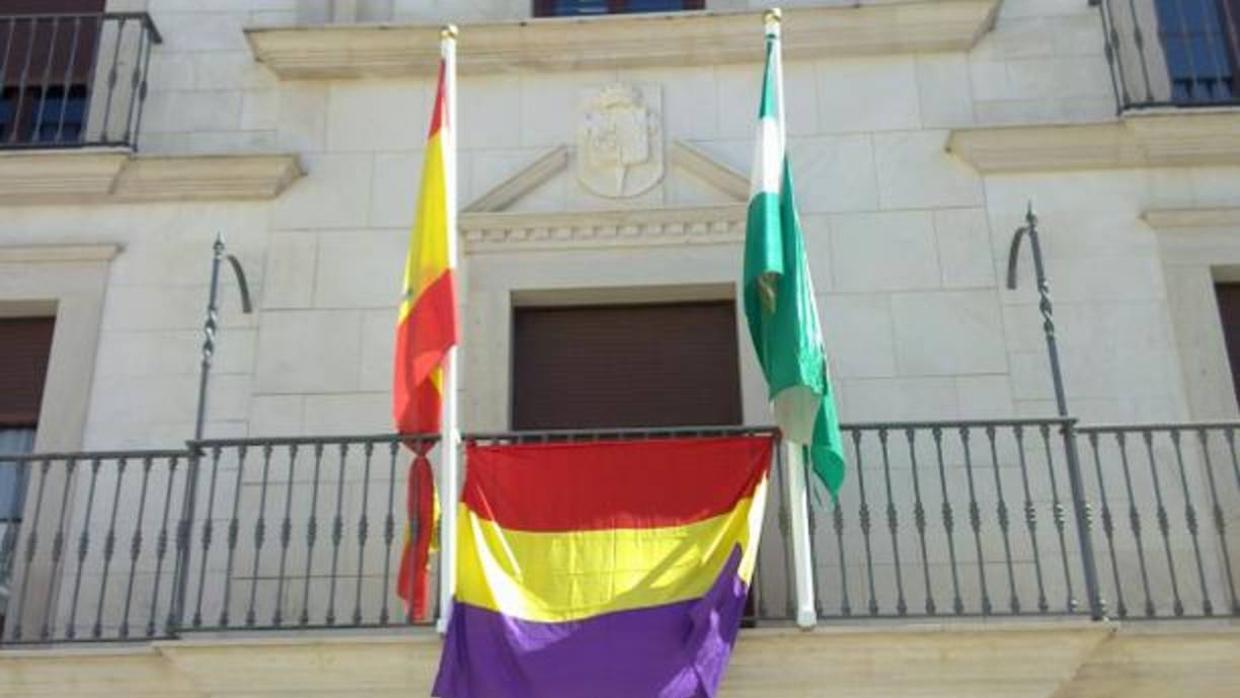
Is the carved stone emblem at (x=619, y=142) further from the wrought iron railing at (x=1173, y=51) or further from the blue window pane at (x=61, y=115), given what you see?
the blue window pane at (x=61, y=115)

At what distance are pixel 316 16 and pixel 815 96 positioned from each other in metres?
3.27

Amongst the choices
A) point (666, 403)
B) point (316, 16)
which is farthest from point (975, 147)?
point (316, 16)

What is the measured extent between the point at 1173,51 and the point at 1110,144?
40.7 inches

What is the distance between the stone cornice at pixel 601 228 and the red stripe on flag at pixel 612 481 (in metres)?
1.76

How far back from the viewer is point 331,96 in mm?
9289

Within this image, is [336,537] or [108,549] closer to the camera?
[336,537]

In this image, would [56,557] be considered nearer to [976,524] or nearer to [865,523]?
[865,523]

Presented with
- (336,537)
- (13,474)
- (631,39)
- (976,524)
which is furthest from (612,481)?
(13,474)

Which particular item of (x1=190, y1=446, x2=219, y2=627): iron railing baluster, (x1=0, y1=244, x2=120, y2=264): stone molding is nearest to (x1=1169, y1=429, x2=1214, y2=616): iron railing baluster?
(x1=190, y1=446, x2=219, y2=627): iron railing baluster

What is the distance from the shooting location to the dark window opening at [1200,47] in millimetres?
9188

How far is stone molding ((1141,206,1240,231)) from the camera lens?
8539 millimetres

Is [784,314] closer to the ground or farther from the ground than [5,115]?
closer to the ground

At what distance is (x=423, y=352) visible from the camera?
285 inches

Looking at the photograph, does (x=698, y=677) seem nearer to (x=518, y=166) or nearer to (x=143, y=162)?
(x=518, y=166)
